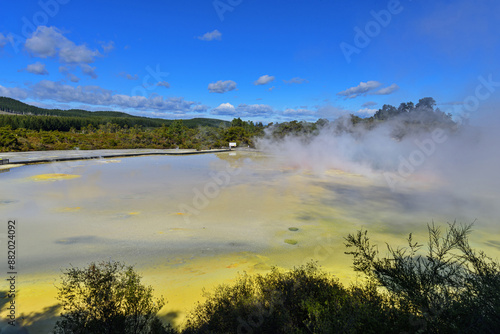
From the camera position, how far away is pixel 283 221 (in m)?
8.17

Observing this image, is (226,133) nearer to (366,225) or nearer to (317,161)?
(317,161)

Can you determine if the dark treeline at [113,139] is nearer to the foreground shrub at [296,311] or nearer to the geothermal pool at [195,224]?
the geothermal pool at [195,224]

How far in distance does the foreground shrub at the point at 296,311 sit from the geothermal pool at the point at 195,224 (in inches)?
29.1

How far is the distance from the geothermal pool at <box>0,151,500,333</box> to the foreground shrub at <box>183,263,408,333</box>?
74 centimetres

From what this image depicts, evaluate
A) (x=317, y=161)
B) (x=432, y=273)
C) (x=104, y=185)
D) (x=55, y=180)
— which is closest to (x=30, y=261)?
(x=432, y=273)

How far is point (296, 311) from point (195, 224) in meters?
4.97

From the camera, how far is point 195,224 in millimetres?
7801

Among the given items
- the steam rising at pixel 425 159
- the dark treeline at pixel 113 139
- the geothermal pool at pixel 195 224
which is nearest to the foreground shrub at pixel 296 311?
the geothermal pool at pixel 195 224

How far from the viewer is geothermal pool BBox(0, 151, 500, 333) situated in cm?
496

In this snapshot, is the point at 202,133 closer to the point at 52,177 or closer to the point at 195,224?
the point at 52,177

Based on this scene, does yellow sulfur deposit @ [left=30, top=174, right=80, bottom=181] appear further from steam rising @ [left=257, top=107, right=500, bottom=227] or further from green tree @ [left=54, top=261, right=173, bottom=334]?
steam rising @ [left=257, top=107, right=500, bottom=227]

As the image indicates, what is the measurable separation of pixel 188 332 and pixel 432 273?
2998 mm

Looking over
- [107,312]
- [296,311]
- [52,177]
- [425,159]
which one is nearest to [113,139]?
[52,177]

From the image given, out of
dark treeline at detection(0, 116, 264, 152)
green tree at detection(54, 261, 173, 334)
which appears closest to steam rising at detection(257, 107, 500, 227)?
green tree at detection(54, 261, 173, 334)
